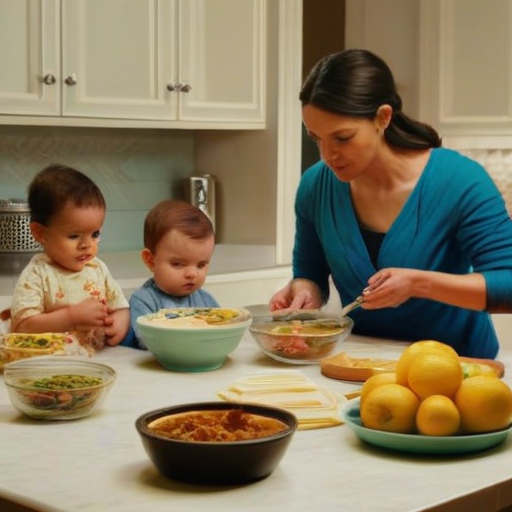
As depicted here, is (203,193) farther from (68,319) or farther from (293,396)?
(293,396)

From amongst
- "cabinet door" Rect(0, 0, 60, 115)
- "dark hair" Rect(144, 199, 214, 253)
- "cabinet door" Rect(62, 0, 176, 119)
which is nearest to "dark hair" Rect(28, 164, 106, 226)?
"dark hair" Rect(144, 199, 214, 253)

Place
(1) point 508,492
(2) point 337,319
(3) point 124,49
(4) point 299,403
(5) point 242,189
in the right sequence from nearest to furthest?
(1) point 508,492 → (4) point 299,403 → (2) point 337,319 → (3) point 124,49 → (5) point 242,189

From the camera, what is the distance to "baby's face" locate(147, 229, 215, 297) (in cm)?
222

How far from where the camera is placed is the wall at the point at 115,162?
3967 mm

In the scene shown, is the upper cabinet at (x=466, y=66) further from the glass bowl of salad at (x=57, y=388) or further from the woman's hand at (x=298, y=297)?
the glass bowl of salad at (x=57, y=388)

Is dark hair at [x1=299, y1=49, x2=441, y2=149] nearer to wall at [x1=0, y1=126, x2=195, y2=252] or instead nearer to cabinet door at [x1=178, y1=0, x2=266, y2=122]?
cabinet door at [x1=178, y1=0, x2=266, y2=122]

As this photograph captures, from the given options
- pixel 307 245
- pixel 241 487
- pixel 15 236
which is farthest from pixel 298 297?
pixel 15 236

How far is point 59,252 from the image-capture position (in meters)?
2.16

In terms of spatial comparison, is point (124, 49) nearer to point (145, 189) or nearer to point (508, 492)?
point (145, 189)

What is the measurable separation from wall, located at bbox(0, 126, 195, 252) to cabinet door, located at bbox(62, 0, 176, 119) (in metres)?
0.42

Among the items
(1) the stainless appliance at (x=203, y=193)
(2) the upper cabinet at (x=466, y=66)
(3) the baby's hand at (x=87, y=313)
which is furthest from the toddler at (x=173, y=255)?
(2) the upper cabinet at (x=466, y=66)

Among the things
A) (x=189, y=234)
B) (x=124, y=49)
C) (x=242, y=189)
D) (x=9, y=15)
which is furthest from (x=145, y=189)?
(x=189, y=234)

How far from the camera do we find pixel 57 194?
84.0 inches

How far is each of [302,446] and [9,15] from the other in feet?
8.02
